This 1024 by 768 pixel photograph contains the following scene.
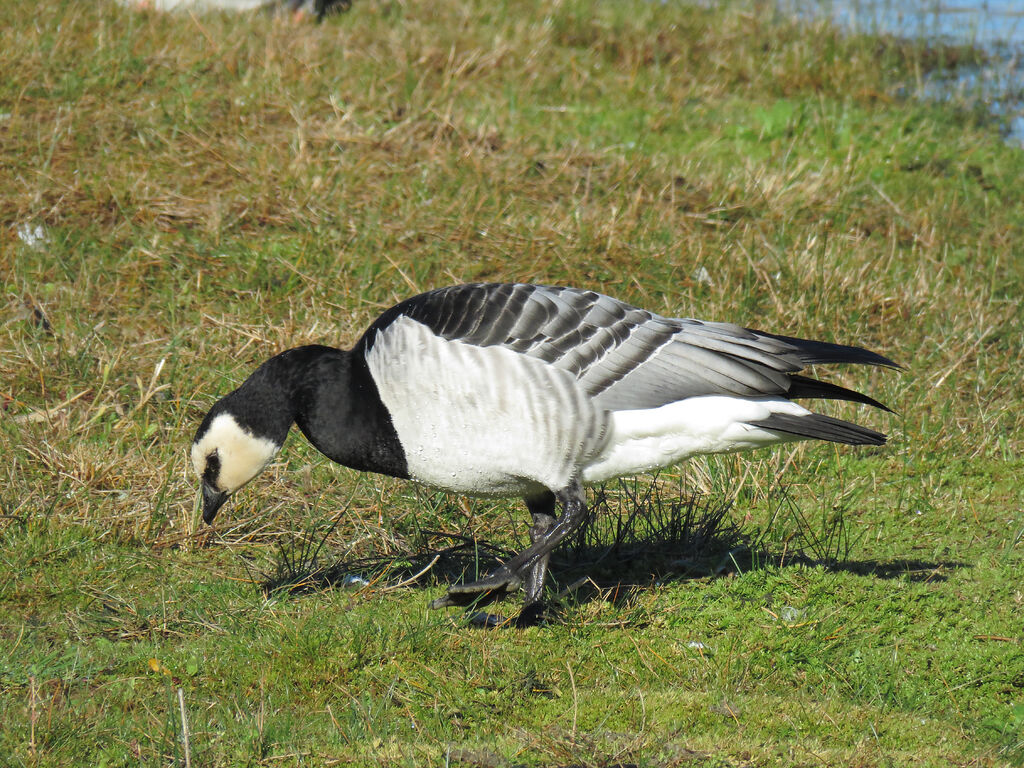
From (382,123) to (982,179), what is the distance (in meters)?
4.73

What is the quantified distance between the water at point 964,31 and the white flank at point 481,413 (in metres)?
7.38

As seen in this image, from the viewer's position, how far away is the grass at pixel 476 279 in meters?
3.86

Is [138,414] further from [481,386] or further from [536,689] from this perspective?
[536,689]

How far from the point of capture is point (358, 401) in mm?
4402

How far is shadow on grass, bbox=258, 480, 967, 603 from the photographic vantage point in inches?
189

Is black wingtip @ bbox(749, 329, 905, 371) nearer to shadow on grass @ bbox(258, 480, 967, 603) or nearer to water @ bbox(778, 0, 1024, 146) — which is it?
shadow on grass @ bbox(258, 480, 967, 603)

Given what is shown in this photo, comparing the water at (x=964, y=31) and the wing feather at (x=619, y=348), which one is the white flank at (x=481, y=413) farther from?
the water at (x=964, y=31)

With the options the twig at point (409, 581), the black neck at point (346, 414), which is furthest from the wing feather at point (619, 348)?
the twig at point (409, 581)

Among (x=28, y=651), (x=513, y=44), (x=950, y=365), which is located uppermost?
(x=513, y=44)

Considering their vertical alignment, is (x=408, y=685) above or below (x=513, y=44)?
below

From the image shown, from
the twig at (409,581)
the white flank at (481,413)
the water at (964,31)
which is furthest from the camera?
the water at (964,31)

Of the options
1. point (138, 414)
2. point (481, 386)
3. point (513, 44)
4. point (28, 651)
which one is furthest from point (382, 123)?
point (28, 651)

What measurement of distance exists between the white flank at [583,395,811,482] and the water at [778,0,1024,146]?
22.8ft

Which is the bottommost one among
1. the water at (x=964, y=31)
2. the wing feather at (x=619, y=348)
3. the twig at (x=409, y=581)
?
the twig at (x=409, y=581)
